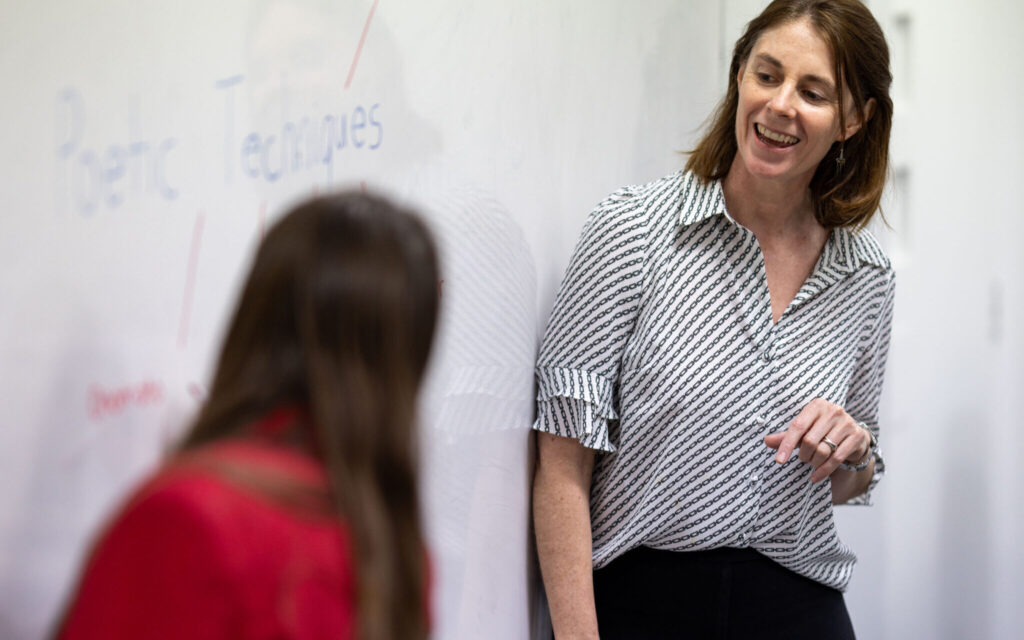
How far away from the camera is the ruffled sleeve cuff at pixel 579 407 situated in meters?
1.18

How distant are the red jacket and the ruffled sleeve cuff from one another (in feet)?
2.10

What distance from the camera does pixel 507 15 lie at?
3.88ft

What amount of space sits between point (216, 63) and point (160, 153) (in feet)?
0.27

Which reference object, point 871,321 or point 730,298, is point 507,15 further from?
point 871,321

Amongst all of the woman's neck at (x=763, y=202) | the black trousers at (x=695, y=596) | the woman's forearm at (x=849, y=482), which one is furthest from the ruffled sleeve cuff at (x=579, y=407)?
the woman's forearm at (x=849, y=482)

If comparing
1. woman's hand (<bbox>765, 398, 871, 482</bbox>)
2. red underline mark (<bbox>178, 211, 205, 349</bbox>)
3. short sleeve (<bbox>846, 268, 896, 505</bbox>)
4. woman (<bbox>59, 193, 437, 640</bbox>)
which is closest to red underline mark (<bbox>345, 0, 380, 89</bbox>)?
red underline mark (<bbox>178, 211, 205, 349</bbox>)

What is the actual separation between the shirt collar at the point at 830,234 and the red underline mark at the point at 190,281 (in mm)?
586

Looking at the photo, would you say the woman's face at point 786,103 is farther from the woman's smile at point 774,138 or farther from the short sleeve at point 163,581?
the short sleeve at point 163,581

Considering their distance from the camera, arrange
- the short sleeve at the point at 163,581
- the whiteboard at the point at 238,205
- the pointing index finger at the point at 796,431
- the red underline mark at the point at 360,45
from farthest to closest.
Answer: the pointing index finger at the point at 796,431
the red underline mark at the point at 360,45
the whiteboard at the point at 238,205
the short sleeve at the point at 163,581

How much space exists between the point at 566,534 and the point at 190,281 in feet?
1.82

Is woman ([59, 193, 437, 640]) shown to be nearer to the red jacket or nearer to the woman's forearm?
the red jacket

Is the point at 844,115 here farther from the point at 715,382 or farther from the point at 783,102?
the point at 715,382

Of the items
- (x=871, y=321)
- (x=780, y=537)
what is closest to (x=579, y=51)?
(x=871, y=321)

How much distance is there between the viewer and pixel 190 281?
0.79 meters
